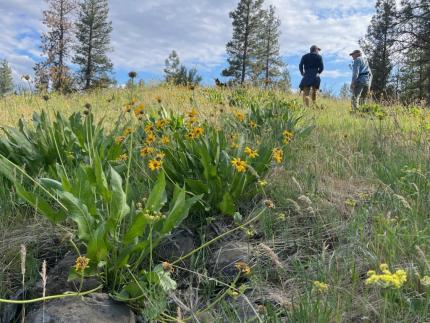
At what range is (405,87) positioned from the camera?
3105 centimetres

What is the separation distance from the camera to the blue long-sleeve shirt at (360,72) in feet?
34.3

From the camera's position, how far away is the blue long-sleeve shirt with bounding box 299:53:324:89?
433 inches

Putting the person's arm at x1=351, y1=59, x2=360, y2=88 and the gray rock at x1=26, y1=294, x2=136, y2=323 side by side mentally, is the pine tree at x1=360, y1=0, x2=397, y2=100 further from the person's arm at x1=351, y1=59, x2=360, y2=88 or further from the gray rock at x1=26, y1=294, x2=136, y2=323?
the gray rock at x1=26, y1=294, x2=136, y2=323

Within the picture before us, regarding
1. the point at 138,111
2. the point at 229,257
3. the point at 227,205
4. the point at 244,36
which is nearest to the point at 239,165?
the point at 227,205

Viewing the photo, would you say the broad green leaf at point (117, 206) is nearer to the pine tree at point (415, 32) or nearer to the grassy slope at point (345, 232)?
the grassy slope at point (345, 232)

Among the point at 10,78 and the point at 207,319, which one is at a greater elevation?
the point at 10,78

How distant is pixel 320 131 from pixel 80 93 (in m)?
9.19

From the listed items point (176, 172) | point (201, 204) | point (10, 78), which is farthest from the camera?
point (10, 78)

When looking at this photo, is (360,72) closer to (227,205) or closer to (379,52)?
(227,205)

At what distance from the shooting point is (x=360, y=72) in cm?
1066

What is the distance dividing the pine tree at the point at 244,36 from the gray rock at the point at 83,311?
37984 mm

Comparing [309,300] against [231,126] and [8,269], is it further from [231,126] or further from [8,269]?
[231,126]

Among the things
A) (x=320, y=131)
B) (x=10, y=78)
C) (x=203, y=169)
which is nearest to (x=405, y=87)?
(x=320, y=131)

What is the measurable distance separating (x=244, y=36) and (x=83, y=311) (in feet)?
129
